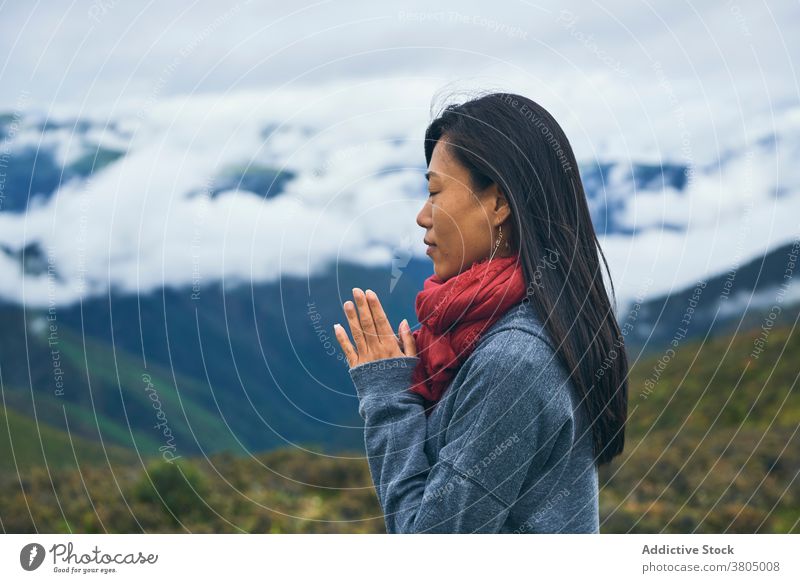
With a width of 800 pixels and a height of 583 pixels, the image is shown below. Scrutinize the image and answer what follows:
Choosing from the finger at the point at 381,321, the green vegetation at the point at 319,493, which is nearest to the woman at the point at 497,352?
the finger at the point at 381,321

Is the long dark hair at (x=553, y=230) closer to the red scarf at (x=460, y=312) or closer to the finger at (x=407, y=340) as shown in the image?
the red scarf at (x=460, y=312)

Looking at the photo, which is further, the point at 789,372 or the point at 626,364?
the point at 789,372

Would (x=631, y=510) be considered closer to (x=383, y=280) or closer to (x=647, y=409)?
(x=383, y=280)

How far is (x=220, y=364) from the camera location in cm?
11150

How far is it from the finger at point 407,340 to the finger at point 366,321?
13 centimetres

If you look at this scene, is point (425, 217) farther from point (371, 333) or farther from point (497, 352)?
point (497, 352)

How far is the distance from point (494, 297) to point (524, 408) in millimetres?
438

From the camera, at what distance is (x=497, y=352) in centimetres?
323

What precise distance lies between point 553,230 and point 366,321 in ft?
Result: 2.62

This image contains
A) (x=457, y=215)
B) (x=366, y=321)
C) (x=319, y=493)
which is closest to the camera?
Answer: (x=457, y=215)

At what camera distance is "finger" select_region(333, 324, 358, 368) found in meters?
3.62

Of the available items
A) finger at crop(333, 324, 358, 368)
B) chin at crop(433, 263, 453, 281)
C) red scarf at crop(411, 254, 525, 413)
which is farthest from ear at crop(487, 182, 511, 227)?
finger at crop(333, 324, 358, 368)

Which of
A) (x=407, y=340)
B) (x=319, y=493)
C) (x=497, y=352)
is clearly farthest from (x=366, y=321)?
(x=319, y=493)

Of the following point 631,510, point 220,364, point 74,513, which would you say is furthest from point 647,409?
point 220,364
